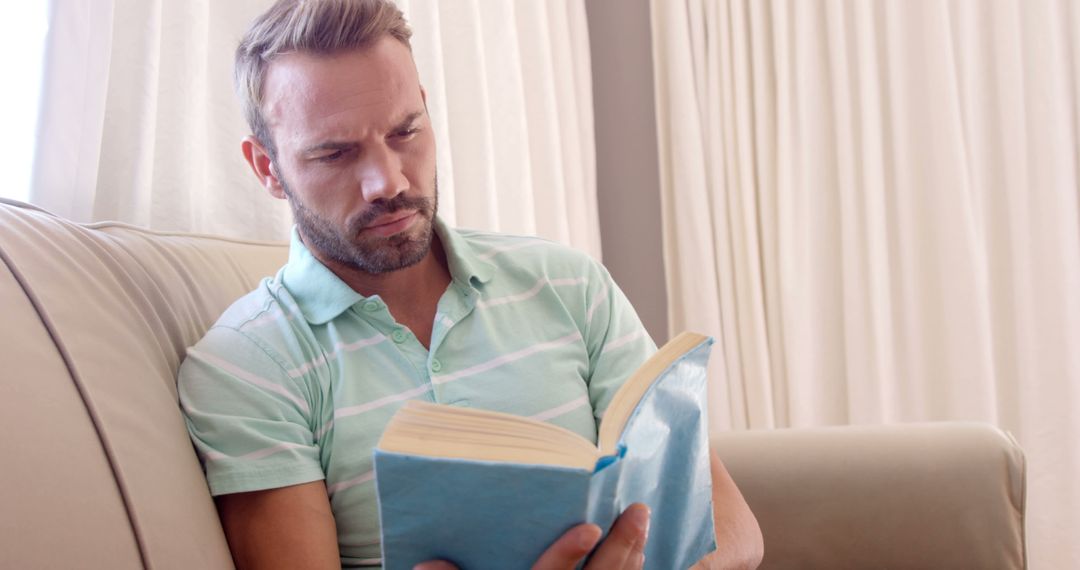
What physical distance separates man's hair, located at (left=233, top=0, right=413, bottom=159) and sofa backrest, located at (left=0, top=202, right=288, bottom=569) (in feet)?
0.76

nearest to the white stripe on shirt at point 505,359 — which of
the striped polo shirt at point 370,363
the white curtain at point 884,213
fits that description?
the striped polo shirt at point 370,363

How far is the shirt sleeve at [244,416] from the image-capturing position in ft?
3.18

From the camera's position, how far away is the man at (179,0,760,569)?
0.99 meters

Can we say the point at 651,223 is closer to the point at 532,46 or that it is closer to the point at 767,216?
the point at 767,216

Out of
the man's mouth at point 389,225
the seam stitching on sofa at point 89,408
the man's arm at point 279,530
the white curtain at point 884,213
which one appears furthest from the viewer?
the white curtain at point 884,213

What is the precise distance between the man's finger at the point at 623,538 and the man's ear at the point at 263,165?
2.33 feet

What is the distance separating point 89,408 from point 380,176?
449 millimetres

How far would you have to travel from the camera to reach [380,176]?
3.78 feet

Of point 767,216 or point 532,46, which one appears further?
point 767,216

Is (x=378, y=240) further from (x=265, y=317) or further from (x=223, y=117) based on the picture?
(x=223, y=117)

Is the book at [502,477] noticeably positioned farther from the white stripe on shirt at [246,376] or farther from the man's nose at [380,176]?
the man's nose at [380,176]

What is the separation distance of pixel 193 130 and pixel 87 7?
0.22 m

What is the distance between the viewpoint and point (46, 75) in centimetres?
121

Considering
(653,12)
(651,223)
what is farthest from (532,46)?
(651,223)
